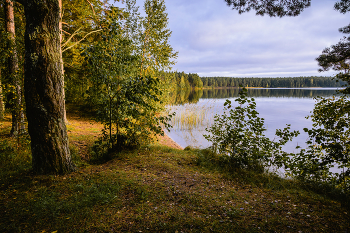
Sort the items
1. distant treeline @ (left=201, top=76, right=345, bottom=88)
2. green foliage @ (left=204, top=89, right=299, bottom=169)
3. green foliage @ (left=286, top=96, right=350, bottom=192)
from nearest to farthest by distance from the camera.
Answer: green foliage @ (left=286, top=96, right=350, bottom=192)
green foliage @ (left=204, top=89, right=299, bottom=169)
distant treeline @ (left=201, top=76, right=345, bottom=88)

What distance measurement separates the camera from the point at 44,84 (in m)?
3.83

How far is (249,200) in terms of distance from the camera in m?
3.98

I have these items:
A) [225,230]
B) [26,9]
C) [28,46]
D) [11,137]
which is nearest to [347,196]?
[225,230]

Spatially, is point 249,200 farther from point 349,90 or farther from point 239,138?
point 349,90

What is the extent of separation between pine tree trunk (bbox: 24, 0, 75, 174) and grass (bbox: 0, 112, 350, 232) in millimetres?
628

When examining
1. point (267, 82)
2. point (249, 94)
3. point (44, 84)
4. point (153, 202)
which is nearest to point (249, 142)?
point (153, 202)

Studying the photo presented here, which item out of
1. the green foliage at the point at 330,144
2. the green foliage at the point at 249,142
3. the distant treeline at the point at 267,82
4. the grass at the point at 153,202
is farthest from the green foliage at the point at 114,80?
the distant treeline at the point at 267,82

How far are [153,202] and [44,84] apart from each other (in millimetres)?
3490

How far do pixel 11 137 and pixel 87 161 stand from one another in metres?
3.44

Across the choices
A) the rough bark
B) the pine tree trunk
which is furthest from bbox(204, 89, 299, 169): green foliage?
the rough bark

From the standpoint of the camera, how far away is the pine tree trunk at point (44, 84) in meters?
3.75

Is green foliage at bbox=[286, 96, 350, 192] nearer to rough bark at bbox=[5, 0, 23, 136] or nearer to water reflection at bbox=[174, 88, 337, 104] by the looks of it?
rough bark at bbox=[5, 0, 23, 136]

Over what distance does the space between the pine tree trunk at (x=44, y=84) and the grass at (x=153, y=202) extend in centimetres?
63

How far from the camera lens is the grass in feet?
9.21
